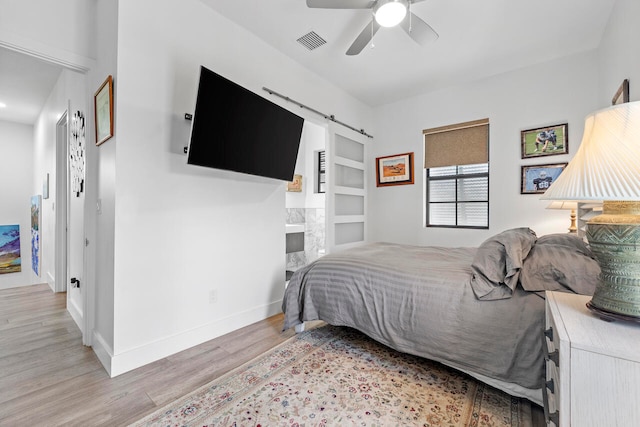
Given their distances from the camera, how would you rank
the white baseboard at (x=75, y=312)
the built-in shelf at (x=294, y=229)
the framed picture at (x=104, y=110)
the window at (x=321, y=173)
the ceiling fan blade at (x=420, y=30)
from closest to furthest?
the framed picture at (x=104, y=110)
the ceiling fan blade at (x=420, y=30)
the white baseboard at (x=75, y=312)
the built-in shelf at (x=294, y=229)
the window at (x=321, y=173)

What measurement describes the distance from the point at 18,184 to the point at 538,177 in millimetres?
7339

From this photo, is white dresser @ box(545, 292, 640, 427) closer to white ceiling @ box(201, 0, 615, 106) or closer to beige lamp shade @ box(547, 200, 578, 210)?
beige lamp shade @ box(547, 200, 578, 210)

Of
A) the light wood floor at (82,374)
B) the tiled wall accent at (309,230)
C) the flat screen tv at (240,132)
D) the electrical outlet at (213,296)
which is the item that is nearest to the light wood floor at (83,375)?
the light wood floor at (82,374)

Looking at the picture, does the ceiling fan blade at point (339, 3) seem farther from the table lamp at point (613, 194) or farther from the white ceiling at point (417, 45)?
the table lamp at point (613, 194)

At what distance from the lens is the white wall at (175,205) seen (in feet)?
6.37

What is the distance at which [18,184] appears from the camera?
4586 millimetres

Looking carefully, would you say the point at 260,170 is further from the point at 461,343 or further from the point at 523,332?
the point at 523,332

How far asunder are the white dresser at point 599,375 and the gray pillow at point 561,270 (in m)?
0.55

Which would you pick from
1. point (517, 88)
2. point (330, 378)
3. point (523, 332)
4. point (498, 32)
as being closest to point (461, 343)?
point (523, 332)

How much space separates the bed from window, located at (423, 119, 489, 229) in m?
1.86

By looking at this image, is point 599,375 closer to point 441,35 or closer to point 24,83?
point 441,35

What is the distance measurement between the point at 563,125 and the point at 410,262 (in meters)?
2.49

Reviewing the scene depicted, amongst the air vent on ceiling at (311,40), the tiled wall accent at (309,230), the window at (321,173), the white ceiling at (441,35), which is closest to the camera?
the white ceiling at (441,35)

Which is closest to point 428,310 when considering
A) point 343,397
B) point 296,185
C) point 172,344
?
point 343,397
